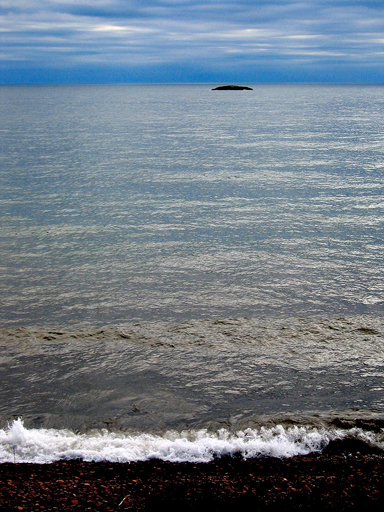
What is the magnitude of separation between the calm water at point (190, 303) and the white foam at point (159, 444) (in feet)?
0.68

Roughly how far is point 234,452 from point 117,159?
32749 mm

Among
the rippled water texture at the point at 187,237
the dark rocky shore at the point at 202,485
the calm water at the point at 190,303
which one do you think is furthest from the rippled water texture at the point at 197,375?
the dark rocky shore at the point at 202,485

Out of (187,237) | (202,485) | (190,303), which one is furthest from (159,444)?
(187,237)

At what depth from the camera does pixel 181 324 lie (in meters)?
12.4

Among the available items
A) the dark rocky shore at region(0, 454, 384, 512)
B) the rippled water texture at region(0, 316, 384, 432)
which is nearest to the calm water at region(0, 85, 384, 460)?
the rippled water texture at region(0, 316, 384, 432)

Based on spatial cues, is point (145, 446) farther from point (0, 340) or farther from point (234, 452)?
point (0, 340)

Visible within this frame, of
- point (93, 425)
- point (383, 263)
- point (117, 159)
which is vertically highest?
point (117, 159)

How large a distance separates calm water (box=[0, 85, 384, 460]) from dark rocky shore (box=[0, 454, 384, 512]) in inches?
43.6

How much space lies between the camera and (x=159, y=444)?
312 inches

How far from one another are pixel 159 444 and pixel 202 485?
1.25 m

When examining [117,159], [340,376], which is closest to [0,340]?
[340,376]

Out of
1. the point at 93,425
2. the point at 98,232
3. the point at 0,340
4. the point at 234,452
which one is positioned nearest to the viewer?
the point at 234,452

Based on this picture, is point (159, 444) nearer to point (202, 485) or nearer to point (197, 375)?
point (202, 485)

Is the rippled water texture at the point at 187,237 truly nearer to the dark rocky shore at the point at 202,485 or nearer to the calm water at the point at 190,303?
the calm water at the point at 190,303
